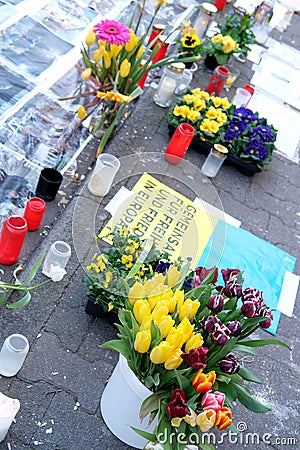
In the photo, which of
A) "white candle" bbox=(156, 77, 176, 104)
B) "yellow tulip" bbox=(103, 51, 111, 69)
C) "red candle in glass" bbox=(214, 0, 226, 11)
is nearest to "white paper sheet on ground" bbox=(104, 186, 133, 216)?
"yellow tulip" bbox=(103, 51, 111, 69)

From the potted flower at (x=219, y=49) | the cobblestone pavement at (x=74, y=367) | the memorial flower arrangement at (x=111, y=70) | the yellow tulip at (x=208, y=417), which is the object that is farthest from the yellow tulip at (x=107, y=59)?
the yellow tulip at (x=208, y=417)

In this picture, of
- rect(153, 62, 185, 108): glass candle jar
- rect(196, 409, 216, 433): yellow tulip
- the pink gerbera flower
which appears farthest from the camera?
rect(153, 62, 185, 108): glass candle jar

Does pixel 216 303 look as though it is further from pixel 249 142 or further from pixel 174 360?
pixel 249 142

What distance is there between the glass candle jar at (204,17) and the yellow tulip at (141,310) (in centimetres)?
281

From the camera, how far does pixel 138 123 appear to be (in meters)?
3.40

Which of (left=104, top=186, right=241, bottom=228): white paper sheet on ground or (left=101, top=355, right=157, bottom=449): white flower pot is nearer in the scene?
(left=101, top=355, right=157, bottom=449): white flower pot

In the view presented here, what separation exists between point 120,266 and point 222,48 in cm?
217

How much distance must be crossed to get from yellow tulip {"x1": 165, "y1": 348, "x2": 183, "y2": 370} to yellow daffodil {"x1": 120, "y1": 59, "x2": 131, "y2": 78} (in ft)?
5.02

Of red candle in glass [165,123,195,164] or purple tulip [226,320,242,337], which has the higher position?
purple tulip [226,320,242,337]

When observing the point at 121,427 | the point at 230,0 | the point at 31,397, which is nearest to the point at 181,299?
the point at 121,427

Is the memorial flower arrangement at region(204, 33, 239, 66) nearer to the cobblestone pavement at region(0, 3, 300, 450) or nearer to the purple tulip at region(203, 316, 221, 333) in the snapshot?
the cobblestone pavement at region(0, 3, 300, 450)

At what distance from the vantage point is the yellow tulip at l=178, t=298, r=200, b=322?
5.98 feet

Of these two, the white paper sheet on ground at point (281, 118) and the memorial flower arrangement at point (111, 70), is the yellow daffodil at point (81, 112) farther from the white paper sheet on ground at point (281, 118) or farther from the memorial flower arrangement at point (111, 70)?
the white paper sheet on ground at point (281, 118)

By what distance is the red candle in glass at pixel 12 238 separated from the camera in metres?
2.30
